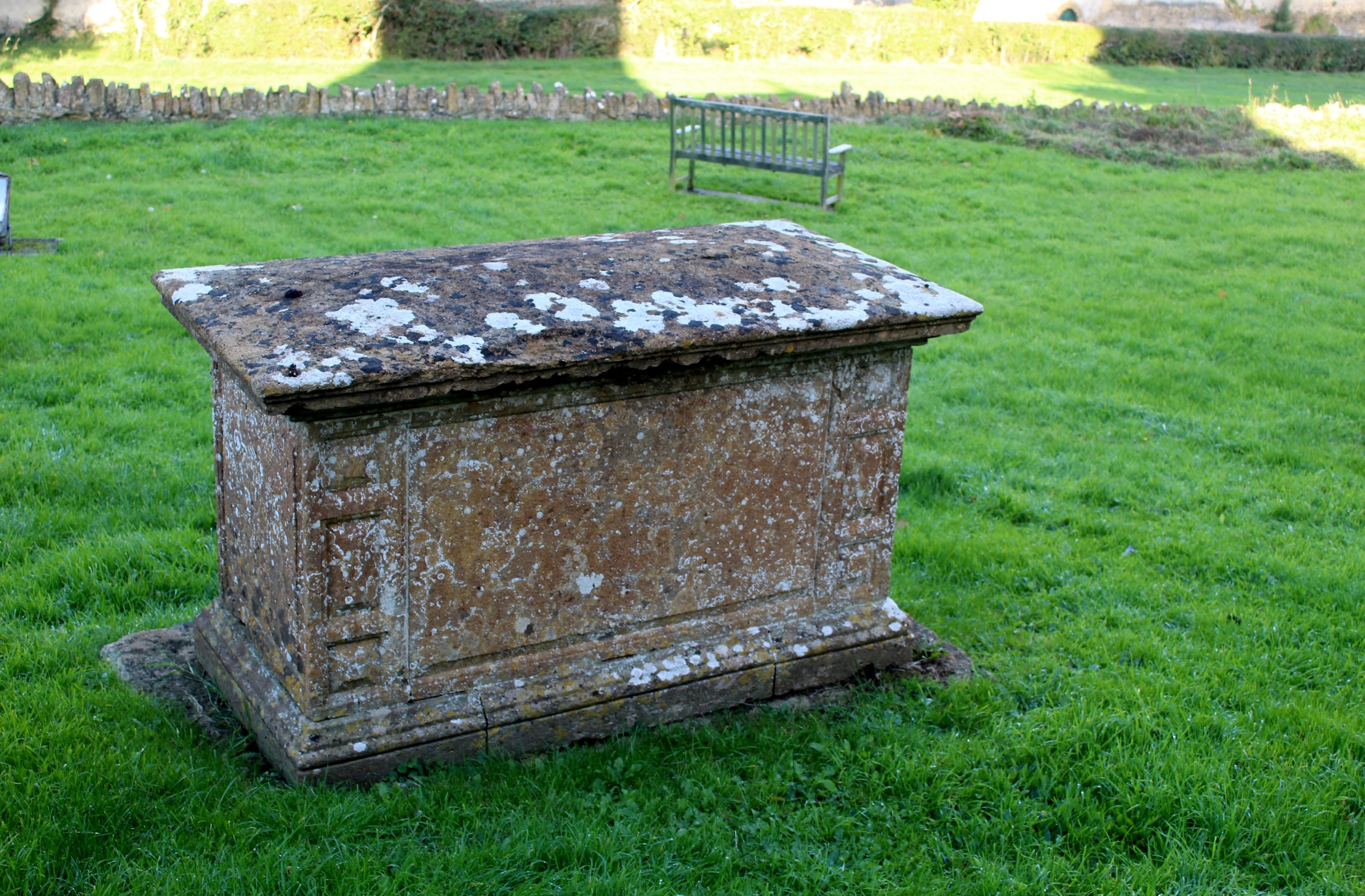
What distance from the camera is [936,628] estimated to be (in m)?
3.89

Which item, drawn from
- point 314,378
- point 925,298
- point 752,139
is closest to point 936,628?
point 925,298

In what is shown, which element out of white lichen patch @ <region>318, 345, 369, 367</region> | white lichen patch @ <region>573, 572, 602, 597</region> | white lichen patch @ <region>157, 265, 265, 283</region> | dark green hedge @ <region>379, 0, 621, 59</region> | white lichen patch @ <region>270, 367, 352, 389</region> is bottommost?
white lichen patch @ <region>573, 572, 602, 597</region>

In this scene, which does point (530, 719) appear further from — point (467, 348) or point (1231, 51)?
point (1231, 51)

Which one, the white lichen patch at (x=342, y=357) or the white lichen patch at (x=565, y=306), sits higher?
the white lichen patch at (x=565, y=306)

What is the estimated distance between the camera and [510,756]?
9.83 ft

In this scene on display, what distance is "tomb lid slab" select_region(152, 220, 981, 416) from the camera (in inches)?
99.1

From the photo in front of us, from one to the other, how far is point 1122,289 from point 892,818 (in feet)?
21.6

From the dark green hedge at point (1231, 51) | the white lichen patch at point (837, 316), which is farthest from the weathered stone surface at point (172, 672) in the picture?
the dark green hedge at point (1231, 51)

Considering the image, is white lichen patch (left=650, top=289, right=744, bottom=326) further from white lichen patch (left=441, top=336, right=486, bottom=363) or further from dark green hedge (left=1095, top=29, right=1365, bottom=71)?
dark green hedge (left=1095, top=29, right=1365, bottom=71)

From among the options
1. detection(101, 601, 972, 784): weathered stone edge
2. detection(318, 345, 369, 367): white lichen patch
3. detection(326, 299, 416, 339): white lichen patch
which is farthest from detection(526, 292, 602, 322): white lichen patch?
detection(101, 601, 972, 784): weathered stone edge

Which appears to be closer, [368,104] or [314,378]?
[314,378]

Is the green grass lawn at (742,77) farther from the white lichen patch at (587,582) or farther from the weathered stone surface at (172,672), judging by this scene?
the white lichen patch at (587,582)

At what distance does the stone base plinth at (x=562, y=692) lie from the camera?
284cm

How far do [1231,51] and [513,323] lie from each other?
27554 millimetres
